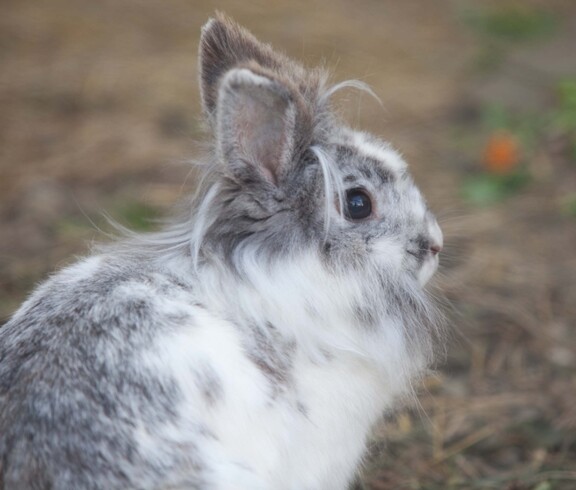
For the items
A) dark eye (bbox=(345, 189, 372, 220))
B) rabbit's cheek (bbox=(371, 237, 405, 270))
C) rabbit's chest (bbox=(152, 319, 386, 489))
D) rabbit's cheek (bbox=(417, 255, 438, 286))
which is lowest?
rabbit's chest (bbox=(152, 319, 386, 489))

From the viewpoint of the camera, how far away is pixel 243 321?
7.55 feet

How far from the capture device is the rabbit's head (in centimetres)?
231

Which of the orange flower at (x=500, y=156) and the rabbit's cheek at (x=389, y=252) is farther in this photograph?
the orange flower at (x=500, y=156)

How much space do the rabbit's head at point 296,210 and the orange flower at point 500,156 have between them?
2.38m

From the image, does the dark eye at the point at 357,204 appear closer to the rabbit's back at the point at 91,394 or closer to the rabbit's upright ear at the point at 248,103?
the rabbit's upright ear at the point at 248,103

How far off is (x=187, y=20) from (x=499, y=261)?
344 cm

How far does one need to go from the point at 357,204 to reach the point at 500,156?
8.39 feet

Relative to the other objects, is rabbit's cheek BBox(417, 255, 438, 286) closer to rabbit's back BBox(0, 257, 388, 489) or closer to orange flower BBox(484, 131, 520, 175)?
rabbit's back BBox(0, 257, 388, 489)

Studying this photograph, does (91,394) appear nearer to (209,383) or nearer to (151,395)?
(151,395)

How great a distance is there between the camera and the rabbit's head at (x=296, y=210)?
2314 millimetres

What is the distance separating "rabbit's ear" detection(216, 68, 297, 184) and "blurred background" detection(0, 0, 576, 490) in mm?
362

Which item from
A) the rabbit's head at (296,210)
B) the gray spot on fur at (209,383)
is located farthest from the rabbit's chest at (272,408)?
the rabbit's head at (296,210)

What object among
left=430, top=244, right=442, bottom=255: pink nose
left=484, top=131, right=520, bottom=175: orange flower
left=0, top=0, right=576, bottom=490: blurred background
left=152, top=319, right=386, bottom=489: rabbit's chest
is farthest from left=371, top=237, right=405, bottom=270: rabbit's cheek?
left=484, top=131, right=520, bottom=175: orange flower

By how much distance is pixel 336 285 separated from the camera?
2.36 metres
